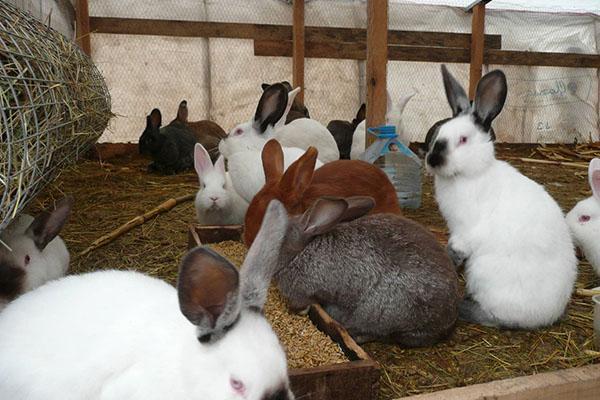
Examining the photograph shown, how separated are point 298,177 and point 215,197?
1433 millimetres

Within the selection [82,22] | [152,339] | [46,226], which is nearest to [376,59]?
[46,226]

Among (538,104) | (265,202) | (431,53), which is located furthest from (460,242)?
(538,104)

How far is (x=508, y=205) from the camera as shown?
265 centimetres

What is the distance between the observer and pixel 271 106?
13.9 feet

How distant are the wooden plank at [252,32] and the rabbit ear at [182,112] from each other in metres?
0.86

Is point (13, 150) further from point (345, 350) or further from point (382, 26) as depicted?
point (382, 26)

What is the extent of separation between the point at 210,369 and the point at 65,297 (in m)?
0.55

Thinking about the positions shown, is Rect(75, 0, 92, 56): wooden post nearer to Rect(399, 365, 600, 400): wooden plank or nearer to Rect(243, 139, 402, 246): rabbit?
Rect(243, 139, 402, 246): rabbit

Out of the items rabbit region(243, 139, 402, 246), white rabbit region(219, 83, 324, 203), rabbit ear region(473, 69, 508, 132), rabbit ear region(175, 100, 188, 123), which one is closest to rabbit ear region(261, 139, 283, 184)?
rabbit region(243, 139, 402, 246)

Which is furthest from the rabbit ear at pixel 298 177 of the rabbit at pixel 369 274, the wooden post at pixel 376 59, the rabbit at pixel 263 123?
the wooden post at pixel 376 59

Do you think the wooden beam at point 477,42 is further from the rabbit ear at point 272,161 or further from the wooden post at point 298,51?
the rabbit ear at point 272,161

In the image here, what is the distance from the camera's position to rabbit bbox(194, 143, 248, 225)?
3906 millimetres

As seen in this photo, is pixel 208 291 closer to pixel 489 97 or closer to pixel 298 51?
pixel 489 97

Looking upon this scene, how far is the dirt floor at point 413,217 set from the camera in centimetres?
225
